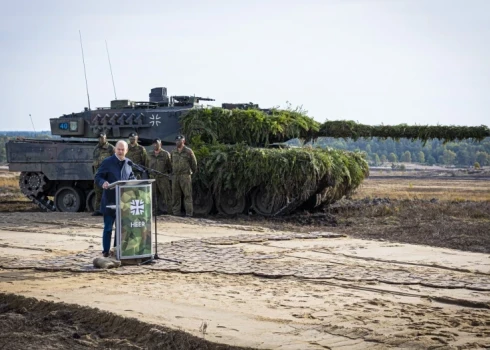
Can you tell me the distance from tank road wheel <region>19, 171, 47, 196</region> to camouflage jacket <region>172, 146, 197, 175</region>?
4412 millimetres

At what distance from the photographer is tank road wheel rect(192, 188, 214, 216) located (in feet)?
72.7

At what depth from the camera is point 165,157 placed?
68.4 feet

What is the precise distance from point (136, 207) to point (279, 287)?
2525 mm

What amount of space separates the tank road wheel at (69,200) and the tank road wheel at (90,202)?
20 cm

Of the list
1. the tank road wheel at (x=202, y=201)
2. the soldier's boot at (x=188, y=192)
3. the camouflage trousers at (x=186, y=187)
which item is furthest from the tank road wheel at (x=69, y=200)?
the soldier's boot at (x=188, y=192)

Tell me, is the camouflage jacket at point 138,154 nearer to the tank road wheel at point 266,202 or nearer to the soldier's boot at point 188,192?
the soldier's boot at point 188,192

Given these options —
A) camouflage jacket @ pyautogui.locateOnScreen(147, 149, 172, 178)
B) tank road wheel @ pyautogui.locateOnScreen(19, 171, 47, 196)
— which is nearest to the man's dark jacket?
camouflage jacket @ pyautogui.locateOnScreen(147, 149, 172, 178)

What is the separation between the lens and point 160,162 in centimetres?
2077

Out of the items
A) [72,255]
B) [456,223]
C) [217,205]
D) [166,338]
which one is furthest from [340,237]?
[166,338]

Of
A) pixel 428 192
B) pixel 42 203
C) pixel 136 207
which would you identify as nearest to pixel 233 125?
pixel 42 203

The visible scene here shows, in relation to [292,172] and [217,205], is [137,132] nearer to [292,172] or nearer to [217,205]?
[217,205]

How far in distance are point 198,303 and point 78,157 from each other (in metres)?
13.9

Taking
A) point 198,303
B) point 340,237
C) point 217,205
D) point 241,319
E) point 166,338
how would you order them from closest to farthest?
point 166,338, point 241,319, point 198,303, point 340,237, point 217,205

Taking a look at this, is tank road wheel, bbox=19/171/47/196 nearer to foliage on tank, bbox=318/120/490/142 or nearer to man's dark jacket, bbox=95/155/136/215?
foliage on tank, bbox=318/120/490/142
